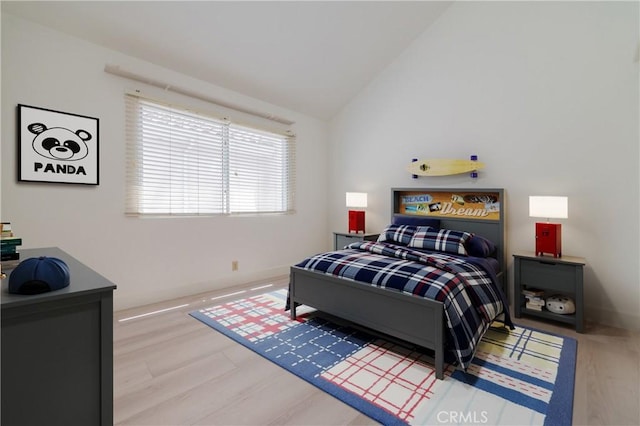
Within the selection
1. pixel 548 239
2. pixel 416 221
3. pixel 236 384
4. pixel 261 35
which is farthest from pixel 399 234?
pixel 261 35

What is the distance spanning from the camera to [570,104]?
2.90m

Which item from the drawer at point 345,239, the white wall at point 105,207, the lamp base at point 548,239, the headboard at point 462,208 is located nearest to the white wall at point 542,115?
the headboard at point 462,208

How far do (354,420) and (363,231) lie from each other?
2942 millimetres

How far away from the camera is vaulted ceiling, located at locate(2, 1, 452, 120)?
2.63 m

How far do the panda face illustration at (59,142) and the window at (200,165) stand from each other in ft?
1.24

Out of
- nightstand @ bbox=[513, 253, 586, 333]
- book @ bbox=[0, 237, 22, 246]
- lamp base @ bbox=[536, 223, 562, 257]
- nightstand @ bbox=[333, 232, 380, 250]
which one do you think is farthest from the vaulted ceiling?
nightstand @ bbox=[513, 253, 586, 333]

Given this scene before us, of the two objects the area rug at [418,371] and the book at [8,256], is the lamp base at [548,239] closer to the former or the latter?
the area rug at [418,371]

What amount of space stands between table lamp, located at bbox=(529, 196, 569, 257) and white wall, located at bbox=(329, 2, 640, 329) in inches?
11.8

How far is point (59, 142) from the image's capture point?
261 centimetres

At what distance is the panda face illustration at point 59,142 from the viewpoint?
2521mm

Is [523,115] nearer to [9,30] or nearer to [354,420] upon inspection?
[354,420]

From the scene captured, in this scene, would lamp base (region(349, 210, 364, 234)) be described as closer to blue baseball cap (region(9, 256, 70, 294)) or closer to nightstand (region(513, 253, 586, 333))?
nightstand (region(513, 253, 586, 333))

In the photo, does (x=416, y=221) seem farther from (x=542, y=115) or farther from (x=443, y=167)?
(x=542, y=115)

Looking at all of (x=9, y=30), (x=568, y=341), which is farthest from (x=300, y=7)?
(x=568, y=341)
